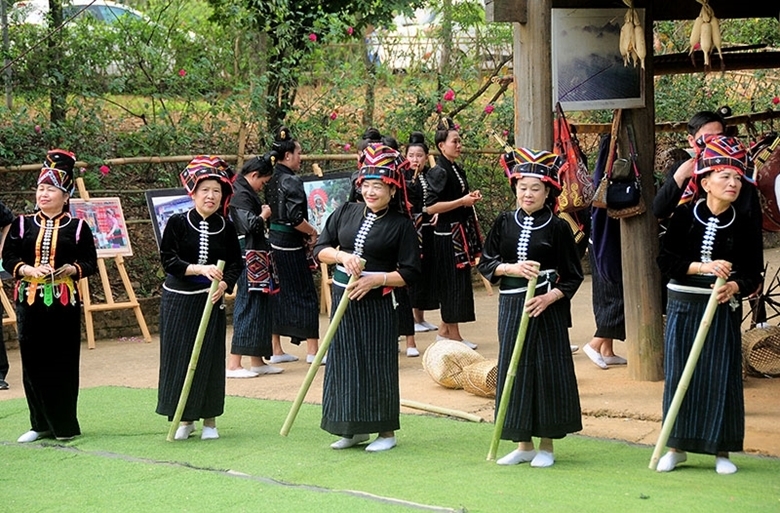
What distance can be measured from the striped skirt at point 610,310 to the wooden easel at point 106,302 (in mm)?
4440

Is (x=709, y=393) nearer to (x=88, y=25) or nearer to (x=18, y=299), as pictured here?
(x=18, y=299)

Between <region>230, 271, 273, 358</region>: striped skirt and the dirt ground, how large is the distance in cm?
24

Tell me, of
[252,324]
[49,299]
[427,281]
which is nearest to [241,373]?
[252,324]

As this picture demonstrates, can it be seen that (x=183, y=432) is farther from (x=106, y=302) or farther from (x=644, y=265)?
(x=106, y=302)

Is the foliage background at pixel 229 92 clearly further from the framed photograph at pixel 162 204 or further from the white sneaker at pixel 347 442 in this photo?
the white sneaker at pixel 347 442

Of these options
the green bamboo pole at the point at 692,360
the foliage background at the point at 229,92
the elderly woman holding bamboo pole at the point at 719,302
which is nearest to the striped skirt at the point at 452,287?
the foliage background at the point at 229,92

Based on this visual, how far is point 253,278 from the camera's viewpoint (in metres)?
9.38

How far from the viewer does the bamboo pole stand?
25.0 ft

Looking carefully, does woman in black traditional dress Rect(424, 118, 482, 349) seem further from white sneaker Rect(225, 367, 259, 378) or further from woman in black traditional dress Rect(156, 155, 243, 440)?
woman in black traditional dress Rect(156, 155, 243, 440)

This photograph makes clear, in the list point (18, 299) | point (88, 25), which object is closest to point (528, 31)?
point (18, 299)

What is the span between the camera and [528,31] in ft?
25.4

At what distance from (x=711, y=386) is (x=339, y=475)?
6.30ft

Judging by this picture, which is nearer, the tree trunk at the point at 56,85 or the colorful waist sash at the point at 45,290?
the colorful waist sash at the point at 45,290

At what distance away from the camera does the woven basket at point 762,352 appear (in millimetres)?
8445
